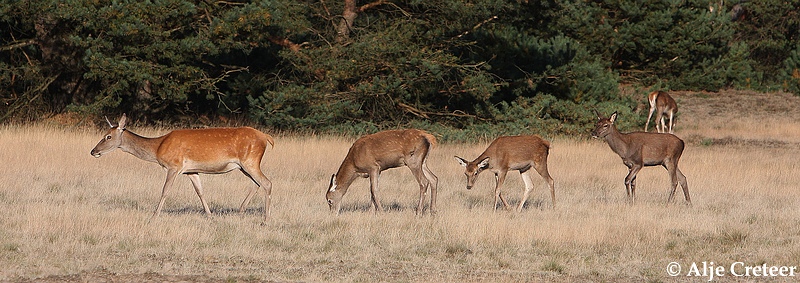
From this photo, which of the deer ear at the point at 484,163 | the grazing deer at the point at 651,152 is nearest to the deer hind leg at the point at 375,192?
the deer ear at the point at 484,163

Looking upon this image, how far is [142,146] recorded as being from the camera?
44.4 ft

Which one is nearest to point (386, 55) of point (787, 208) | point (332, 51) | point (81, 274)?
point (332, 51)

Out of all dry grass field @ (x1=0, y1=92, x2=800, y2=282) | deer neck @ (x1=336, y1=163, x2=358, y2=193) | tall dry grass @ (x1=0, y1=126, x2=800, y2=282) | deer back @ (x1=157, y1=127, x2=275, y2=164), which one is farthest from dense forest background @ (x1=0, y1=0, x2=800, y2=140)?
deer back @ (x1=157, y1=127, x2=275, y2=164)

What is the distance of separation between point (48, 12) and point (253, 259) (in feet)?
48.9

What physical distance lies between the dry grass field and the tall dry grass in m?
0.03

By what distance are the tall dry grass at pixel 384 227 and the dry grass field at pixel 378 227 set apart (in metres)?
0.03

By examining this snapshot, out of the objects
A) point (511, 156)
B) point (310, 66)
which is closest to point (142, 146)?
point (511, 156)

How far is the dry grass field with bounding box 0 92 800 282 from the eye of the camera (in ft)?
32.7

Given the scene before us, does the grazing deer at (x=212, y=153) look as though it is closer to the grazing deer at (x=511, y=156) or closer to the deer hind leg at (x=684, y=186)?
the grazing deer at (x=511, y=156)

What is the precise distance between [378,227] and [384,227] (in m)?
0.07

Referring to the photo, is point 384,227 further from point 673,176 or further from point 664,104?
point 664,104

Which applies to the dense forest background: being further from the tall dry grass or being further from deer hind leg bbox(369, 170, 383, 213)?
deer hind leg bbox(369, 170, 383, 213)

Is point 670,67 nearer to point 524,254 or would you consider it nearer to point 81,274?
point 524,254

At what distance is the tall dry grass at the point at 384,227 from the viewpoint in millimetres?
10094
